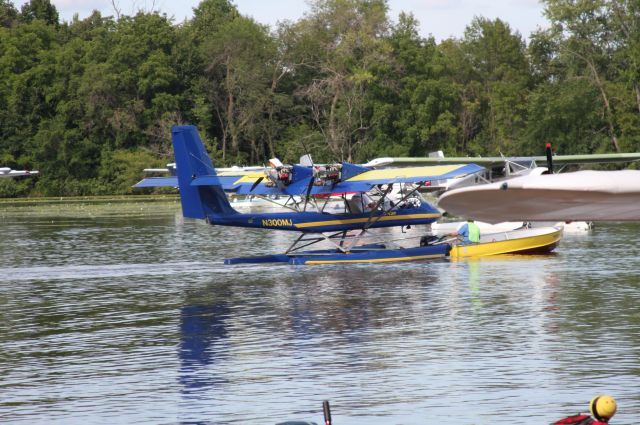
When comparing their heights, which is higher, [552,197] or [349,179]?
[349,179]

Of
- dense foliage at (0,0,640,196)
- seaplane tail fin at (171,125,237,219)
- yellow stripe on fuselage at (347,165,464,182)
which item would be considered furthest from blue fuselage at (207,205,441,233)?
dense foliage at (0,0,640,196)

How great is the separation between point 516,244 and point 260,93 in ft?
189

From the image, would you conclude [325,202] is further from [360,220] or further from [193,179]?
[193,179]

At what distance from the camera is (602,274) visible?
25531 millimetres

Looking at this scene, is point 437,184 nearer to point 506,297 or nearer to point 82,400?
point 506,297

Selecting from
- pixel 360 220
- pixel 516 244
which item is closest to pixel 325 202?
pixel 360 220

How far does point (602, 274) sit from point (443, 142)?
189ft

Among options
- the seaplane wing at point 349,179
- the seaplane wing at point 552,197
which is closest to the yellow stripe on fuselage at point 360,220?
the seaplane wing at point 349,179

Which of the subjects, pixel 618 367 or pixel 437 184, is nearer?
pixel 618 367

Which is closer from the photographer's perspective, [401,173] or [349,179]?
[401,173]

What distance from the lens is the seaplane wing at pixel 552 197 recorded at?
5754 mm

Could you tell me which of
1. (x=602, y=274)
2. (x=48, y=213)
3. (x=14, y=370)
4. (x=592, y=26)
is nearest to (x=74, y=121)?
(x=48, y=213)

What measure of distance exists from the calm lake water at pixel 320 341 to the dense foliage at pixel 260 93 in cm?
5172

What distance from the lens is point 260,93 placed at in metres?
85.4
